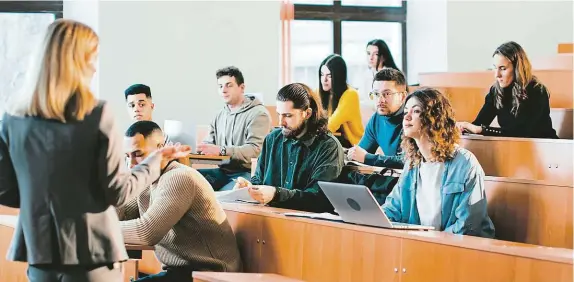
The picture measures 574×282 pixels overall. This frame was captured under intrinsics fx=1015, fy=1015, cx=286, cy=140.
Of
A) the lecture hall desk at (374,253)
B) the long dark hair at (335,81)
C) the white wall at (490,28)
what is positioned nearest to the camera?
the lecture hall desk at (374,253)

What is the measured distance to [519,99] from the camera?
5215 mm

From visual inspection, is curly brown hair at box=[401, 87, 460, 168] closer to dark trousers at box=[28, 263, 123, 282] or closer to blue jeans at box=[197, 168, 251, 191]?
dark trousers at box=[28, 263, 123, 282]

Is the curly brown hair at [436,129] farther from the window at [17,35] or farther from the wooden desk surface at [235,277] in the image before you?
the window at [17,35]

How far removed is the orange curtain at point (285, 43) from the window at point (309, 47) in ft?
0.99

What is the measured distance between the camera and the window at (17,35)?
7.99 meters

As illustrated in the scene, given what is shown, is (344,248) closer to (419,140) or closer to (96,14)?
(419,140)

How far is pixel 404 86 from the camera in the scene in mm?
5145

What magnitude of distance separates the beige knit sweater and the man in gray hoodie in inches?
71.2

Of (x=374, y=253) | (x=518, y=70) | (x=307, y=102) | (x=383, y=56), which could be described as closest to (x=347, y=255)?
(x=374, y=253)

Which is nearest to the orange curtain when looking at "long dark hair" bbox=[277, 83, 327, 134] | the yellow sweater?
the yellow sweater

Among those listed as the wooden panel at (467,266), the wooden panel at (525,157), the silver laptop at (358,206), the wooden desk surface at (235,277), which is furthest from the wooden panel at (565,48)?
the wooden panel at (467,266)

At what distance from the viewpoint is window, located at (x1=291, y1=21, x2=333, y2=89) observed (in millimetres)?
8766

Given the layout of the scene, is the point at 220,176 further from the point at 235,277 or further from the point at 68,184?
the point at 68,184

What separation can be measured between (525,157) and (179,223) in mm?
1656
